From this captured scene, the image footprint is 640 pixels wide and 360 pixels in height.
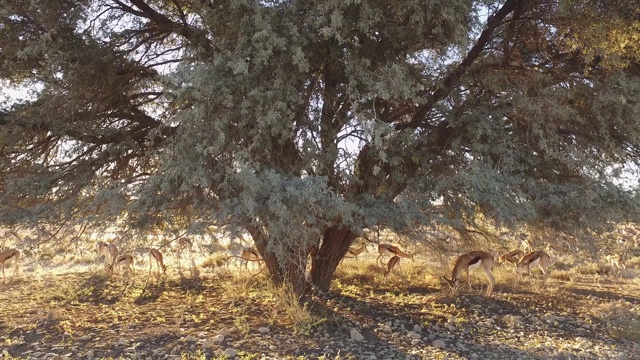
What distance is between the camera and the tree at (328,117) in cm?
668

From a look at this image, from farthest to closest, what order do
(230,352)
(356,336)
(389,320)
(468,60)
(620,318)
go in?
1. (620,318)
2. (389,320)
3. (468,60)
4. (356,336)
5. (230,352)

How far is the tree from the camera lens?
6680mm

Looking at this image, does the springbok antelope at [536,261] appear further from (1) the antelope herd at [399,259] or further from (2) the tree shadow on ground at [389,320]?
(2) the tree shadow on ground at [389,320]

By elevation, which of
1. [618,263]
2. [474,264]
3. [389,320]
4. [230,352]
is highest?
[474,264]

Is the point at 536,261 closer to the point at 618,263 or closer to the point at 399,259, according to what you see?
the point at 399,259

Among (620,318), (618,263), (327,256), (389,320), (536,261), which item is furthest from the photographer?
(618,263)

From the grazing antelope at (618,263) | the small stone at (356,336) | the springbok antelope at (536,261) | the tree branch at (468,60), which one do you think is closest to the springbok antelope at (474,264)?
the springbok antelope at (536,261)

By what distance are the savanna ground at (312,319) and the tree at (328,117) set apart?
3.70 ft

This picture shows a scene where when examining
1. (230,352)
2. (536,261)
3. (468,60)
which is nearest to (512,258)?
(536,261)

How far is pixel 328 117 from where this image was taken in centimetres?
780

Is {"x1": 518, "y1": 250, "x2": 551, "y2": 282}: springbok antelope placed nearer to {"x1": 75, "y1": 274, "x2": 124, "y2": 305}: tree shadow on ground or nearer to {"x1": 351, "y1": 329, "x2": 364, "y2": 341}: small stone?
{"x1": 351, "y1": 329, "x2": 364, "y2": 341}: small stone

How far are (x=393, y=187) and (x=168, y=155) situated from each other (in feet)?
10.1

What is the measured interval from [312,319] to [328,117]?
2880 mm

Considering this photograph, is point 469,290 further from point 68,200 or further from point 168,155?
point 68,200
